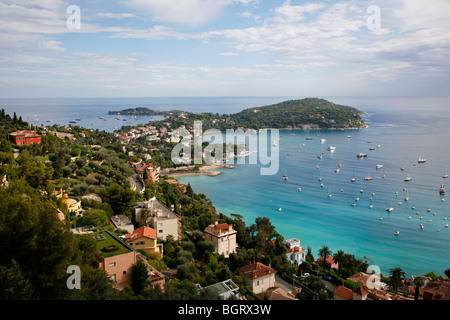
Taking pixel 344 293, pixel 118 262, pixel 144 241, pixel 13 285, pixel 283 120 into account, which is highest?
pixel 283 120

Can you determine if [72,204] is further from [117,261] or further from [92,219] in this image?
[117,261]

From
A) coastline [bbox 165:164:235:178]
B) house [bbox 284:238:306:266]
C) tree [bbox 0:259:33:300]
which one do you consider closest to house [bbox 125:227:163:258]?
tree [bbox 0:259:33:300]

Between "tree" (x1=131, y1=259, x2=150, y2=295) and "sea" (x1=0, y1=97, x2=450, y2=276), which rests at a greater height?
"tree" (x1=131, y1=259, x2=150, y2=295)

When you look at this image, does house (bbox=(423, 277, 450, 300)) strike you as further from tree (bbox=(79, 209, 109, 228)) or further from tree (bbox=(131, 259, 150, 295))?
tree (bbox=(79, 209, 109, 228))

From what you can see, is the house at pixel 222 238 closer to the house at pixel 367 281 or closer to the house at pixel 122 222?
the house at pixel 122 222

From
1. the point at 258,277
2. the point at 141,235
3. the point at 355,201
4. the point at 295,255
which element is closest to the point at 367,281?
the point at 295,255

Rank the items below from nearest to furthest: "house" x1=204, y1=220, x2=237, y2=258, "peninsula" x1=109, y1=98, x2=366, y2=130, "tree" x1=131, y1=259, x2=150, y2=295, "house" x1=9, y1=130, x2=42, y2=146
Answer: "tree" x1=131, y1=259, x2=150, y2=295, "house" x1=204, y1=220, x2=237, y2=258, "house" x1=9, y1=130, x2=42, y2=146, "peninsula" x1=109, y1=98, x2=366, y2=130
